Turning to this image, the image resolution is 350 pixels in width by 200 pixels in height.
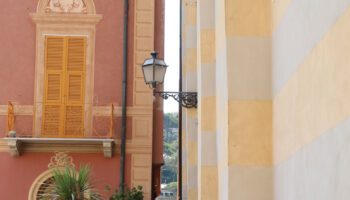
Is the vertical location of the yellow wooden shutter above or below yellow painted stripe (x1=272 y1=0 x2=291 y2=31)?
above

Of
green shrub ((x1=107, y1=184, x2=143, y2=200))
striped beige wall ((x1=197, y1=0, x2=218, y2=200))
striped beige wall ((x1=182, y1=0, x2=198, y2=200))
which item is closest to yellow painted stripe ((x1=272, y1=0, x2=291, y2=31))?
striped beige wall ((x1=197, y1=0, x2=218, y2=200))

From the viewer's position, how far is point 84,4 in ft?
48.2

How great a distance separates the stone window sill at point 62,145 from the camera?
13828 mm

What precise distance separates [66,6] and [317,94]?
12.7 m

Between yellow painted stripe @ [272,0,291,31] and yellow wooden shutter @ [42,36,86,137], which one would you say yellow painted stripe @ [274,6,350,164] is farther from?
yellow wooden shutter @ [42,36,86,137]

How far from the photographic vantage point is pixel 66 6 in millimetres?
14672

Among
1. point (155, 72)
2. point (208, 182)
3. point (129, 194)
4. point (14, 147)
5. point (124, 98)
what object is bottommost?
point (129, 194)

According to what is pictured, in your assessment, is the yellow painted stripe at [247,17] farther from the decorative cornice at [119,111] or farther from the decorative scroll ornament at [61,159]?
the decorative scroll ornament at [61,159]

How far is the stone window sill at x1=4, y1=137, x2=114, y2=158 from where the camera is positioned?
544 inches

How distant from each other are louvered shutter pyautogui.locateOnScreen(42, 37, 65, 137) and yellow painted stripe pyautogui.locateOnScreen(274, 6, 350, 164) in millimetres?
11382

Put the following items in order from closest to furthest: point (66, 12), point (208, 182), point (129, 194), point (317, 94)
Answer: point (317, 94) → point (208, 182) → point (129, 194) → point (66, 12)

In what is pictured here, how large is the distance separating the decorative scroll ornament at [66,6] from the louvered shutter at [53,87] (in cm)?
64

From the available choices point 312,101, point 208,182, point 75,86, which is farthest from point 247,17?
point 75,86

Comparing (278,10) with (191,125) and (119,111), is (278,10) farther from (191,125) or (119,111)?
(119,111)
